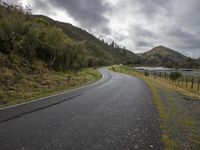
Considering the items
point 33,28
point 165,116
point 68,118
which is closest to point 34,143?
point 68,118

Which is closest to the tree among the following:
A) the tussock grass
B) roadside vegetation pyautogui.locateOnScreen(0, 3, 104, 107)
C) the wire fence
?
roadside vegetation pyautogui.locateOnScreen(0, 3, 104, 107)

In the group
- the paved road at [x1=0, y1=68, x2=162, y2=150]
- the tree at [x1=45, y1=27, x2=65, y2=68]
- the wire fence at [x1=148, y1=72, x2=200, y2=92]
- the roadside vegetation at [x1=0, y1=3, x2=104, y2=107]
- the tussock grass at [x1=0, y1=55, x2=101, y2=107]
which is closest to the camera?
the paved road at [x1=0, y1=68, x2=162, y2=150]

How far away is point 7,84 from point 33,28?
54.0ft

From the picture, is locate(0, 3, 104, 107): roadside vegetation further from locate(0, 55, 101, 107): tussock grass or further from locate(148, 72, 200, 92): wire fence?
locate(148, 72, 200, 92): wire fence

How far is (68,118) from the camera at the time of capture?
27.3 feet

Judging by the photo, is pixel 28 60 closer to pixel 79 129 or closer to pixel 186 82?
pixel 79 129

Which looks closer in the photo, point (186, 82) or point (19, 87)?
point (19, 87)

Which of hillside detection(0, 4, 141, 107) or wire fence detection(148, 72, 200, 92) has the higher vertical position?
hillside detection(0, 4, 141, 107)

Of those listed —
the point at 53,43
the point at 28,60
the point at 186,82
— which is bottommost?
the point at 186,82

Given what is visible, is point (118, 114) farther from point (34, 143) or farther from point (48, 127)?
point (34, 143)

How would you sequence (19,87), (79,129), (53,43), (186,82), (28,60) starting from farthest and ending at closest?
(186,82)
(53,43)
(28,60)
(19,87)
(79,129)

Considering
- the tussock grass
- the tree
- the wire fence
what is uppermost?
the tree

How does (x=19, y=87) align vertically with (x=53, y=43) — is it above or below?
below

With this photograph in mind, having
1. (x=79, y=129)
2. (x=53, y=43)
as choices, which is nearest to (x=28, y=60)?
(x=53, y=43)
